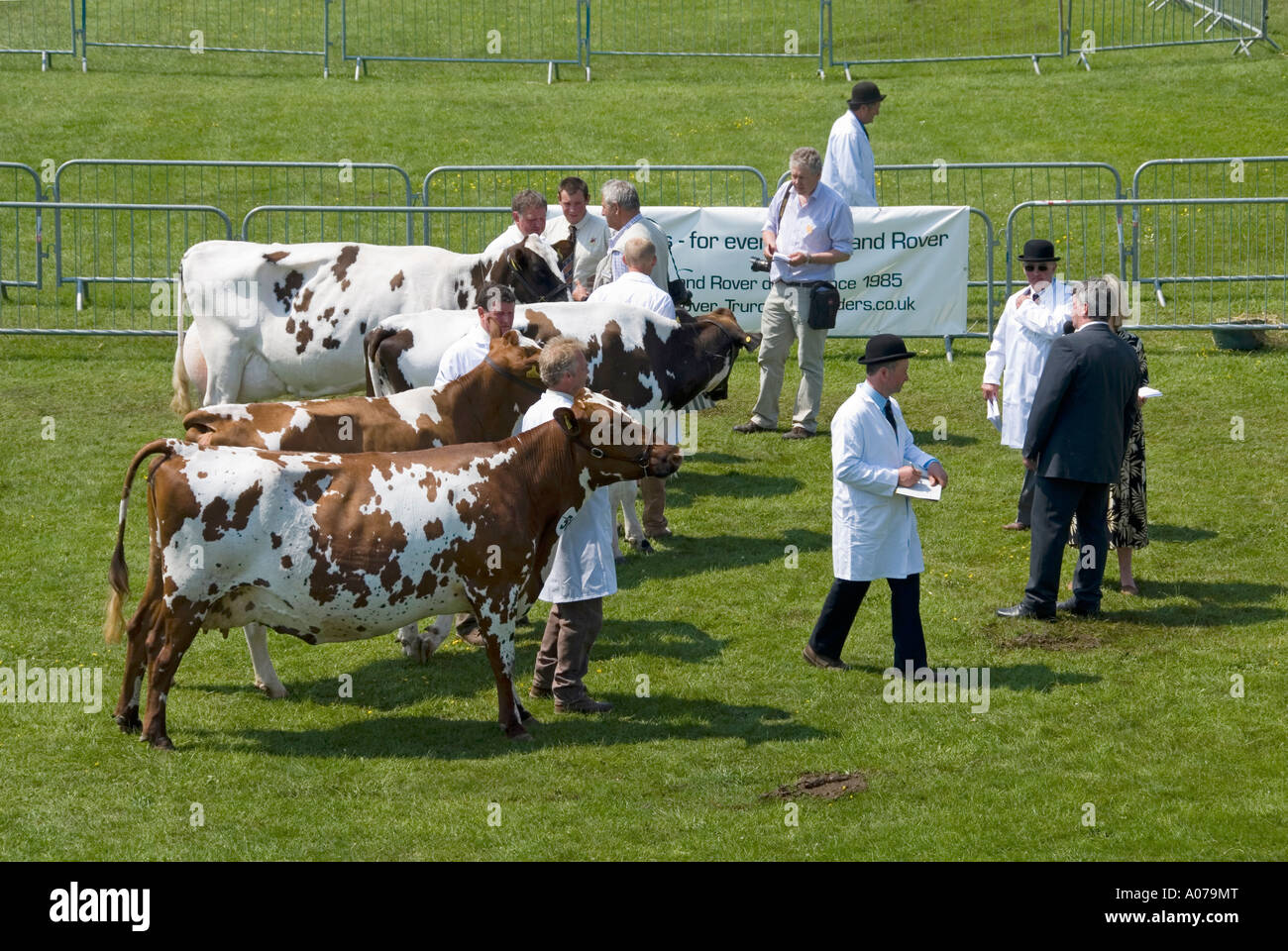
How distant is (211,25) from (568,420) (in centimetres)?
2393

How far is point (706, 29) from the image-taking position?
30359 mm

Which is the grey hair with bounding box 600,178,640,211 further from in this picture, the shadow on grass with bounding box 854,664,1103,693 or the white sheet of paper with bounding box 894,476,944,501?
the shadow on grass with bounding box 854,664,1103,693

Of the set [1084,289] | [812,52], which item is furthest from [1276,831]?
[812,52]

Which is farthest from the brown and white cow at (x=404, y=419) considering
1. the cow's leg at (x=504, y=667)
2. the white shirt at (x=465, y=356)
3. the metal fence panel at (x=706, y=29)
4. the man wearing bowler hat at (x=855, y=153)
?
the metal fence panel at (x=706, y=29)

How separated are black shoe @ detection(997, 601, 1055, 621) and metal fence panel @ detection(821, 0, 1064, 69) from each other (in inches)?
745

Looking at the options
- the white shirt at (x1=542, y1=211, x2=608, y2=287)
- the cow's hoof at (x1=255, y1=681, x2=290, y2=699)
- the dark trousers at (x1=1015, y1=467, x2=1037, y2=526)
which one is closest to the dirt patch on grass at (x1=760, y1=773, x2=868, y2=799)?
the cow's hoof at (x1=255, y1=681, x2=290, y2=699)

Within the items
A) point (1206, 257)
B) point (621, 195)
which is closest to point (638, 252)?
point (621, 195)

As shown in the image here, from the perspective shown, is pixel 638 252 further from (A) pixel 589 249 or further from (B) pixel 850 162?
(B) pixel 850 162

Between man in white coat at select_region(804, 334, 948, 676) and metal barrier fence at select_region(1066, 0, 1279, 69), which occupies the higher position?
metal barrier fence at select_region(1066, 0, 1279, 69)

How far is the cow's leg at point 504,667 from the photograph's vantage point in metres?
8.90

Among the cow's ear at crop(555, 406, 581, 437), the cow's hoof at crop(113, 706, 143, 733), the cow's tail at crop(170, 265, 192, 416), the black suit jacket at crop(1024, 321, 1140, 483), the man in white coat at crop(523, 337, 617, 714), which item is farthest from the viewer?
the cow's tail at crop(170, 265, 192, 416)

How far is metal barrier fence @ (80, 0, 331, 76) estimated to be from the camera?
29.0 meters

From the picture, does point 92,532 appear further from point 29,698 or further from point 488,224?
point 488,224

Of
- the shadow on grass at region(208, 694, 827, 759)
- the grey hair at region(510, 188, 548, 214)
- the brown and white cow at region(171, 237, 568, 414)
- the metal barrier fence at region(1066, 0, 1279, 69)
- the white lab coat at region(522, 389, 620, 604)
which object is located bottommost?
the shadow on grass at region(208, 694, 827, 759)
